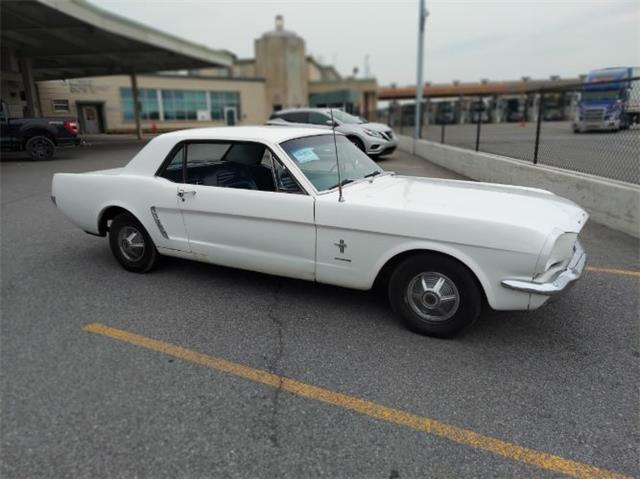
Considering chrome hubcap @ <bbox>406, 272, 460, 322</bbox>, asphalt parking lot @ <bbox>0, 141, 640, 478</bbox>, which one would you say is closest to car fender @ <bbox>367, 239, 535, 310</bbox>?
chrome hubcap @ <bbox>406, 272, 460, 322</bbox>

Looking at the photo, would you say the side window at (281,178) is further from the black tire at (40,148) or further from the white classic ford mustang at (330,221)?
the black tire at (40,148)

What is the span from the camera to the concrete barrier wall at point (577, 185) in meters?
5.79

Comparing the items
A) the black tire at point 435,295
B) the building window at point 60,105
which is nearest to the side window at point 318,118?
the building window at point 60,105

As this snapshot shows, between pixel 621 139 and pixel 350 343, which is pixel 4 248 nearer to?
pixel 350 343

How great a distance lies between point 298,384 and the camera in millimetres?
2723

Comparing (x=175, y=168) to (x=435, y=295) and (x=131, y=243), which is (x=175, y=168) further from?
(x=435, y=295)

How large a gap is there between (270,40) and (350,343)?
52.2 meters

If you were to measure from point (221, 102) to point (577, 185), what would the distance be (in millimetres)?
39417

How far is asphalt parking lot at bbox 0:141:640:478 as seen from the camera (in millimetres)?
2133

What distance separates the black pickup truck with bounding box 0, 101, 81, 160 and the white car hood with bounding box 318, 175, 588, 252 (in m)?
8.85

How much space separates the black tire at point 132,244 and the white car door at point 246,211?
2.20 feet

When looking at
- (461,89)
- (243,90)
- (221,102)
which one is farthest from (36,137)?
(461,89)

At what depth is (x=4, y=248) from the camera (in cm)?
551

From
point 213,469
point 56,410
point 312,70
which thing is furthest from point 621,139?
point 312,70
